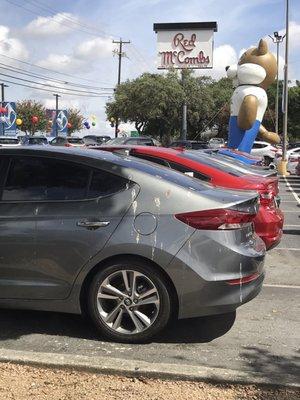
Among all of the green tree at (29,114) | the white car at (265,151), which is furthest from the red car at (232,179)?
the green tree at (29,114)

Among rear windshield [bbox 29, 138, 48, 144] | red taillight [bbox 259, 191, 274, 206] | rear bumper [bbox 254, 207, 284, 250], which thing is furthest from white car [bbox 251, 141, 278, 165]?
rear bumper [bbox 254, 207, 284, 250]

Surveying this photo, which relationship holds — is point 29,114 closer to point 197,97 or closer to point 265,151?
point 197,97

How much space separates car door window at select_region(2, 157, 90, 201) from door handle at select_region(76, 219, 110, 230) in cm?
24

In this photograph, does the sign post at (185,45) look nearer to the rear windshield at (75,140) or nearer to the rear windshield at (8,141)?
the rear windshield at (75,140)

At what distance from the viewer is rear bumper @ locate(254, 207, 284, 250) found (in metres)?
6.52

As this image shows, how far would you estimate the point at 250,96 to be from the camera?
20219mm

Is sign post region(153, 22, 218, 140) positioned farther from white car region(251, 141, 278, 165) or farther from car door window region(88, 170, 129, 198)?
car door window region(88, 170, 129, 198)

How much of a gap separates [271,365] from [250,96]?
17087 mm

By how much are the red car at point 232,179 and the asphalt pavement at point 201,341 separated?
990mm

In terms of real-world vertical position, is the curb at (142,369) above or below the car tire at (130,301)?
below

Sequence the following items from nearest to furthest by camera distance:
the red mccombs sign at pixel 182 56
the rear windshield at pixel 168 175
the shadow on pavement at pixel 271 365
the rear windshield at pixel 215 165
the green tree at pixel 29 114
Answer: the shadow on pavement at pixel 271 365, the rear windshield at pixel 168 175, the rear windshield at pixel 215 165, the red mccombs sign at pixel 182 56, the green tree at pixel 29 114

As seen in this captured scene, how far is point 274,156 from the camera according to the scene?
98.6ft

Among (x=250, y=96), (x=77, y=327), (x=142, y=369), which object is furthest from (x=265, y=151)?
(x=142, y=369)

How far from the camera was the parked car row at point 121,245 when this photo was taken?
435cm
